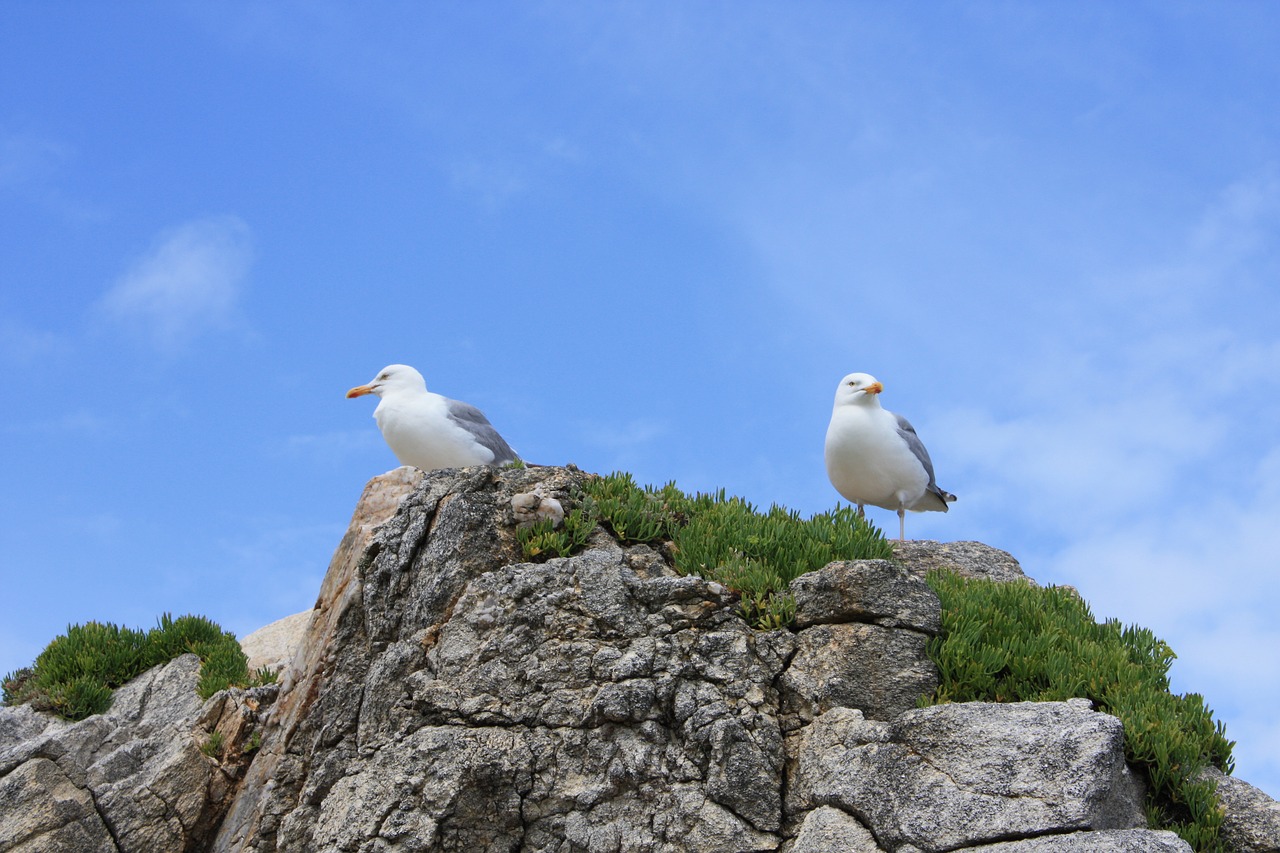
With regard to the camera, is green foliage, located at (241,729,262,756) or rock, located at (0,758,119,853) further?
green foliage, located at (241,729,262,756)

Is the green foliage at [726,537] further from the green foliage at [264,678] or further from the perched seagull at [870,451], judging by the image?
the green foliage at [264,678]

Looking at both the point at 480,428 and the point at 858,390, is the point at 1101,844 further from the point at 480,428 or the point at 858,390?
the point at 480,428

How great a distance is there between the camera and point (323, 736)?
379 inches

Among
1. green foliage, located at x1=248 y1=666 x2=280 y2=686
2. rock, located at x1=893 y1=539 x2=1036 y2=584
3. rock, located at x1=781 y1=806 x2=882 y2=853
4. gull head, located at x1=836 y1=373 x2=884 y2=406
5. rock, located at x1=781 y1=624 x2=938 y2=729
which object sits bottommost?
rock, located at x1=781 y1=806 x2=882 y2=853

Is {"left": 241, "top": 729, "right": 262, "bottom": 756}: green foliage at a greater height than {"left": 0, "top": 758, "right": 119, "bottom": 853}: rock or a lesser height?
greater

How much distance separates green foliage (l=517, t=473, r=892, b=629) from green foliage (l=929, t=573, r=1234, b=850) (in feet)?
3.25

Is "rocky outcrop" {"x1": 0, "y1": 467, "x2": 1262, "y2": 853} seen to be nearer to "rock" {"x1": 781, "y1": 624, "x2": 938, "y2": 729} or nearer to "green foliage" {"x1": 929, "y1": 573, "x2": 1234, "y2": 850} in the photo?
"rock" {"x1": 781, "y1": 624, "x2": 938, "y2": 729}

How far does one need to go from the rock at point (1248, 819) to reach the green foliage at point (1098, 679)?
4.8 inches

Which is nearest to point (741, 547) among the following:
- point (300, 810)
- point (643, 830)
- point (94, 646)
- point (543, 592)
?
point (543, 592)

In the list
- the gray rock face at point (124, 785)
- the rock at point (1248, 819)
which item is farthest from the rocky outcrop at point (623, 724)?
the rock at point (1248, 819)

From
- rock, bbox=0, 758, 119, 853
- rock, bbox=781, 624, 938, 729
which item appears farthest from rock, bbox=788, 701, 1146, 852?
rock, bbox=0, 758, 119, 853

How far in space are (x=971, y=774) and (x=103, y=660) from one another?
11358 millimetres

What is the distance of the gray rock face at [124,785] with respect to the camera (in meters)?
11.0

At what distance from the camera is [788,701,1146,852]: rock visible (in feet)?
23.4
